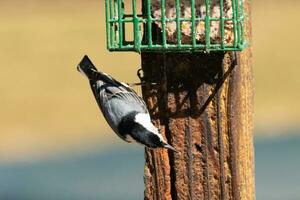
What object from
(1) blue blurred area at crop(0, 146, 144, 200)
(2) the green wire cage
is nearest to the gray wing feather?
(2) the green wire cage

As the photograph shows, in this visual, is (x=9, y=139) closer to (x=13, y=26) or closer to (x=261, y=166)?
(x=261, y=166)

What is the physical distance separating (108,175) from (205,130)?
8847mm

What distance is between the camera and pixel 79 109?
1955 cm

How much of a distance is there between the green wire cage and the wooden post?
0.44 ft

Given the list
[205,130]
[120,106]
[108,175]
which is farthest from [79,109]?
[205,130]

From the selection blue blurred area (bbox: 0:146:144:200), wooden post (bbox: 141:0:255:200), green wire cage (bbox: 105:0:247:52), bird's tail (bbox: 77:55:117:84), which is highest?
green wire cage (bbox: 105:0:247:52)

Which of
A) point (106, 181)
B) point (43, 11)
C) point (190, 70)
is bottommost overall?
point (106, 181)

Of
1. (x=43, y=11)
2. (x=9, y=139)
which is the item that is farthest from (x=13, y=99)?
(x=43, y=11)

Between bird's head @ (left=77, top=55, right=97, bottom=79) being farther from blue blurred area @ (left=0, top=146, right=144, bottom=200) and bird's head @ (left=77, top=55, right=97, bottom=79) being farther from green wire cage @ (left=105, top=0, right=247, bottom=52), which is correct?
blue blurred area @ (left=0, top=146, right=144, bottom=200)

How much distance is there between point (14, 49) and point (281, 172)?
12494mm

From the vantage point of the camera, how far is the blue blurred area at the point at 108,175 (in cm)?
1263

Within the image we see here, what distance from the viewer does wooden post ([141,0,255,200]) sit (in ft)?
17.5

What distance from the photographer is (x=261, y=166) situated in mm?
14125

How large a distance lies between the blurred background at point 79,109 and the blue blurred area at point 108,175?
0.02 m
